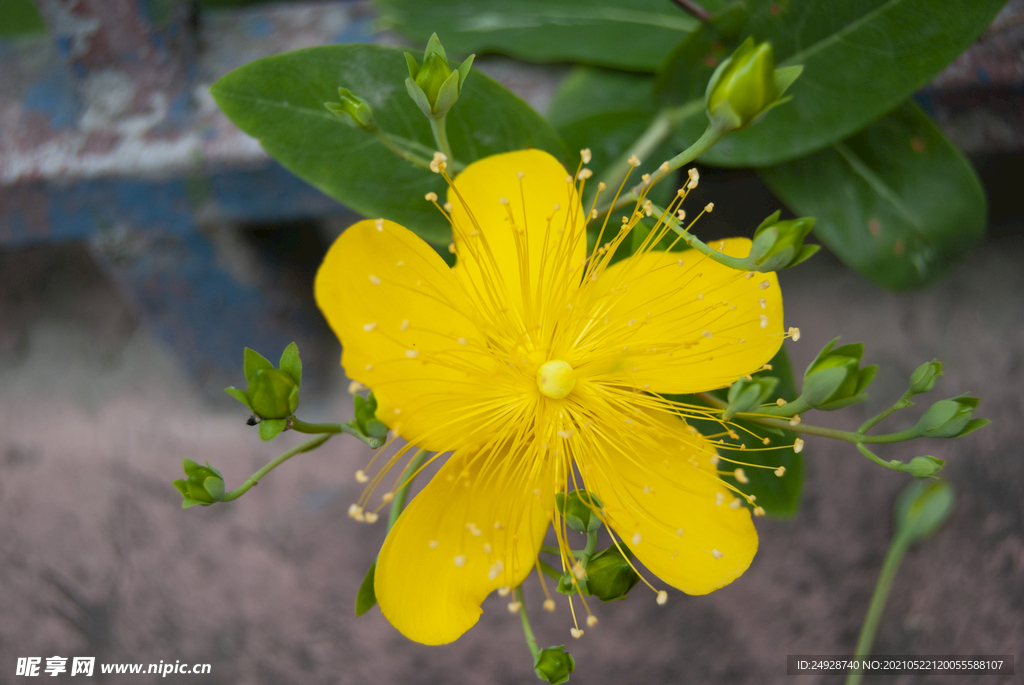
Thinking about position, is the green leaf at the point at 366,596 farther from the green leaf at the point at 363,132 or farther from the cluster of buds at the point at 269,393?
the green leaf at the point at 363,132

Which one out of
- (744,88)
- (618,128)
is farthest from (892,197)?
(744,88)

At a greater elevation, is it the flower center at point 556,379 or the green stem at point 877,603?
the flower center at point 556,379

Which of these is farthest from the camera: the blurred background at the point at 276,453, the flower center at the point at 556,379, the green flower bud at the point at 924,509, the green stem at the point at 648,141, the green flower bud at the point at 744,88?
the green flower bud at the point at 924,509

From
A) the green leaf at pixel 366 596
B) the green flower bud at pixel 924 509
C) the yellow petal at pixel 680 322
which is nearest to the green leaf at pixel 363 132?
the yellow petal at pixel 680 322

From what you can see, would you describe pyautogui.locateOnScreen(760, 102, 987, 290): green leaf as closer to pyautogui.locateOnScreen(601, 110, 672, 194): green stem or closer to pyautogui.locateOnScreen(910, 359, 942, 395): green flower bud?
pyautogui.locateOnScreen(601, 110, 672, 194): green stem

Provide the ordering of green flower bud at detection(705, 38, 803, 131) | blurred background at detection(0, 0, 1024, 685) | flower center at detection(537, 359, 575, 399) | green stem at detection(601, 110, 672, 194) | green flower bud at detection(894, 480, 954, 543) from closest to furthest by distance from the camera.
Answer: green flower bud at detection(705, 38, 803, 131) → flower center at detection(537, 359, 575, 399) → green stem at detection(601, 110, 672, 194) → blurred background at detection(0, 0, 1024, 685) → green flower bud at detection(894, 480, 954, 543)

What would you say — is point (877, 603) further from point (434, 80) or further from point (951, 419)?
point (434, 80)

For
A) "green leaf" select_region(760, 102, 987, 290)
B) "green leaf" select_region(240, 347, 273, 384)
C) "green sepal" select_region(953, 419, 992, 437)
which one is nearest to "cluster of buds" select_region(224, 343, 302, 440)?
"green leaf" select_region(240, 347, 273, 384)
